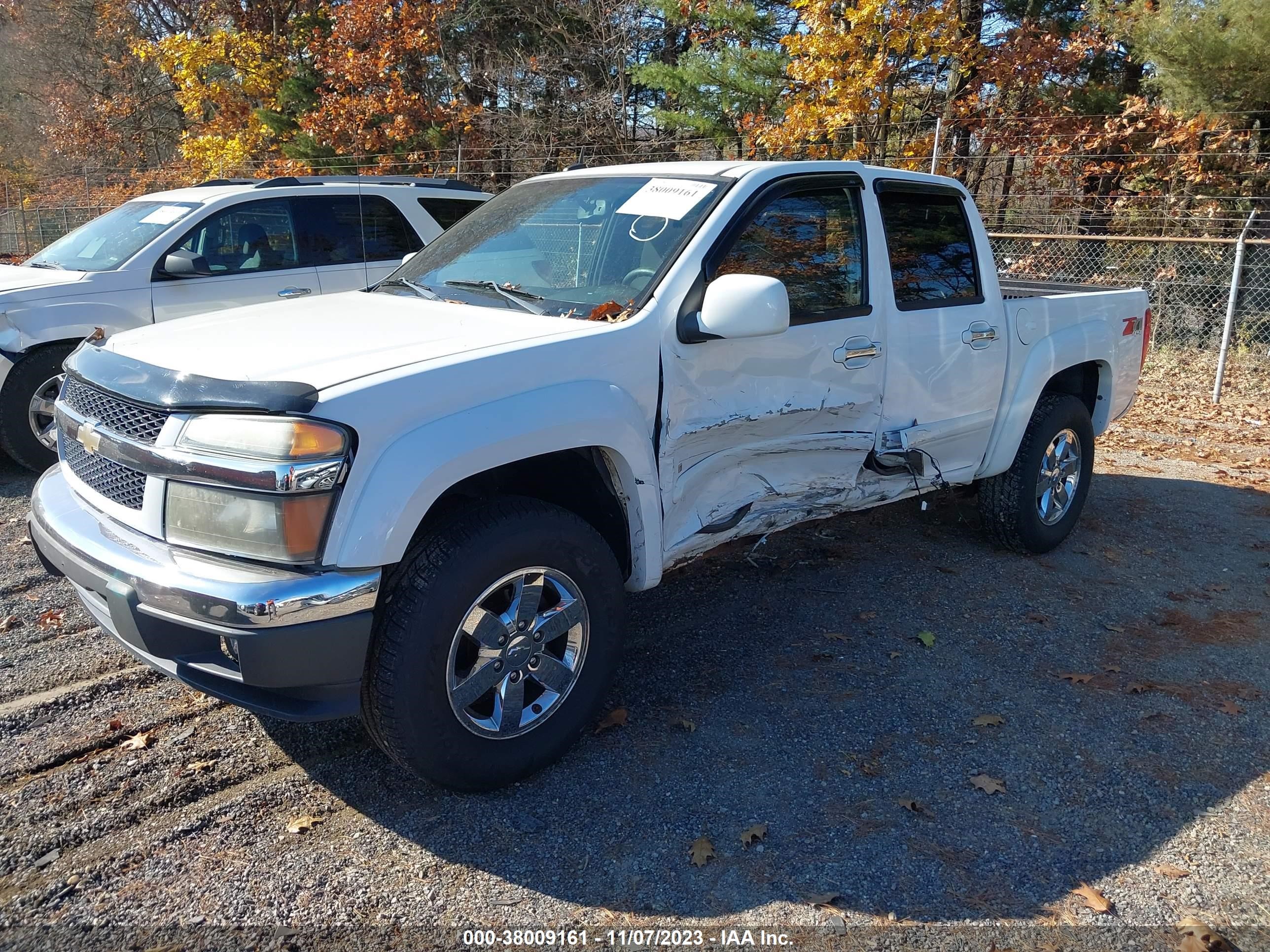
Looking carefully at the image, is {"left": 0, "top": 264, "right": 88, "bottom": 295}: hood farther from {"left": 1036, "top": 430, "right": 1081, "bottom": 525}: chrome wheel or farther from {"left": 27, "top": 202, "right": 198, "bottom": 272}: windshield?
{"left": 1036, "top": 430, "right": 1081, "bottom": 525}: chrome wheel

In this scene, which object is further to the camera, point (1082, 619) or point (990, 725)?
point (1082, 619)

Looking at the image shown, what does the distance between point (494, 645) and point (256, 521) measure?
0.81 metres

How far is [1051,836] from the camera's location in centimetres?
306

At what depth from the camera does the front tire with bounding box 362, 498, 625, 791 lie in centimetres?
282

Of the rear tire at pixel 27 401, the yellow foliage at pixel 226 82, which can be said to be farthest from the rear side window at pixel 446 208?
the yellow foliage at pixel 226 82

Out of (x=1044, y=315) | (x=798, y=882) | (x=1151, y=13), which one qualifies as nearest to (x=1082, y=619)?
(x=1044, y=315)

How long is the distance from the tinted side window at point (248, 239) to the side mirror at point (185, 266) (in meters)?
0.04

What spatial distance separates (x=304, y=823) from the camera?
301cm

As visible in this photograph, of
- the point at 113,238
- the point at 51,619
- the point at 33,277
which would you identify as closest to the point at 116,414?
the point at 51,619

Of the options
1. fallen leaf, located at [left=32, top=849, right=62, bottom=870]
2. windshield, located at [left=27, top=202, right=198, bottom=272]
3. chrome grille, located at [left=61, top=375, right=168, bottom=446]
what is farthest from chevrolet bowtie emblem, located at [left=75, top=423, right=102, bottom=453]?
windshield, located at [left=27, top=202, right=198, bottom=272]

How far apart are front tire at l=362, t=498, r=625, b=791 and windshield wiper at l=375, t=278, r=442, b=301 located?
4.02 feet

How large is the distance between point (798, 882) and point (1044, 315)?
359cm

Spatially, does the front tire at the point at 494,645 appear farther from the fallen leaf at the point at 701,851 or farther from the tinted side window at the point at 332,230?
the tinted side window at the point at 332,230

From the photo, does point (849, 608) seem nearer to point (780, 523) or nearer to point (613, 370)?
point (780, 523)
